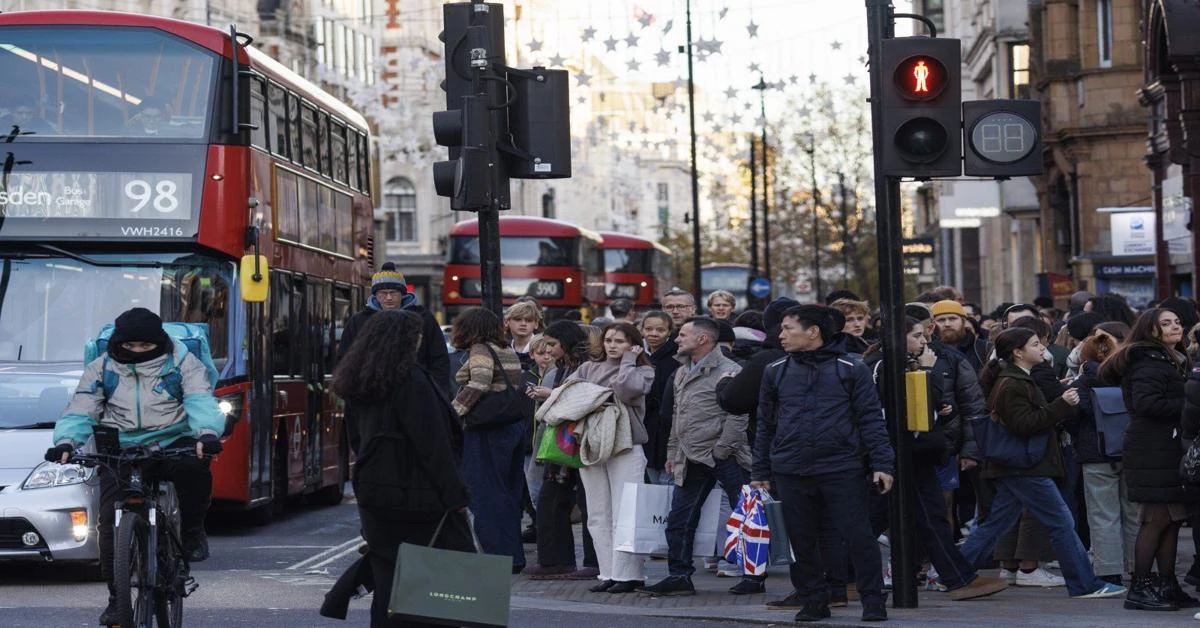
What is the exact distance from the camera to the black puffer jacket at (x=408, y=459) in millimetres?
7852

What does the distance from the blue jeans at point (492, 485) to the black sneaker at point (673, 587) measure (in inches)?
45.2

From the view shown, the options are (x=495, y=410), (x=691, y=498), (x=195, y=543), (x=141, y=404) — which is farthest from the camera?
(x=495, y=410)

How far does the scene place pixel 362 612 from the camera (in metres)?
11.6

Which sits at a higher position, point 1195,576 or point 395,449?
point 395,449

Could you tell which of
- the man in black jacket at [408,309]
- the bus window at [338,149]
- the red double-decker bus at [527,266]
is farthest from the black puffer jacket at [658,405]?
the red double-decker bus at [527,266]

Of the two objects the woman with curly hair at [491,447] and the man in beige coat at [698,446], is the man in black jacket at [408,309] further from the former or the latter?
the man in beige coat at [698,446]

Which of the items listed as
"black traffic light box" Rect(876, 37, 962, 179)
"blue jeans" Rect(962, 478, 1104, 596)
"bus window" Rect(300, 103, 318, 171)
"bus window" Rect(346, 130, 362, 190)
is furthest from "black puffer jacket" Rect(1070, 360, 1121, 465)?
"bus window" Rect(346, 130, 362, 190)

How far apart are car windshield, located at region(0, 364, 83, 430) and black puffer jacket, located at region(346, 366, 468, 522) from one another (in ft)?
20.9

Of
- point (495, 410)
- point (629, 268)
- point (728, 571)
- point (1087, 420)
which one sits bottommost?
point (728, 571)

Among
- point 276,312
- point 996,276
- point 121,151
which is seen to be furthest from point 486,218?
point 996,276

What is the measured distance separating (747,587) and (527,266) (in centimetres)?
3130

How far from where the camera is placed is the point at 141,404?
31.9ft

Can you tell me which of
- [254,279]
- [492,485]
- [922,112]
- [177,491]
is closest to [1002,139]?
[922,112]

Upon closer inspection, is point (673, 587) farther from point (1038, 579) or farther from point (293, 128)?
point (293, 128)
